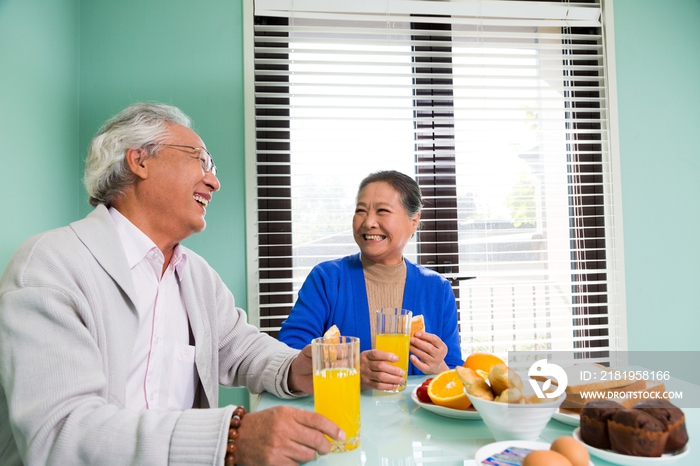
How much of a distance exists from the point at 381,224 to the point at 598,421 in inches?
43.1

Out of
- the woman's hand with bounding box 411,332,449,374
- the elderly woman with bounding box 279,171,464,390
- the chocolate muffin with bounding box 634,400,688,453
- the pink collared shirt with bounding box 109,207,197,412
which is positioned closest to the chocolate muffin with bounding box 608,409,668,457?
the chocolate muffin with bounding box 634,400,688,453

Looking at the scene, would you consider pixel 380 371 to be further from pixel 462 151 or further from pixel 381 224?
pixel 462 151

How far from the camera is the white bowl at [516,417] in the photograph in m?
0.81

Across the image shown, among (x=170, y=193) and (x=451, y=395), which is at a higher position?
(x=170, y=193)

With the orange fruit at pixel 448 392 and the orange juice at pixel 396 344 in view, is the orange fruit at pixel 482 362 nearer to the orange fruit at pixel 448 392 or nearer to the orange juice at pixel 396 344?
the orange fruit at pixel 448 392

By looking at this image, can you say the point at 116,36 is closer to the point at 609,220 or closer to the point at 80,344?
the point at 80,344

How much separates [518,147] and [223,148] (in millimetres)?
1422

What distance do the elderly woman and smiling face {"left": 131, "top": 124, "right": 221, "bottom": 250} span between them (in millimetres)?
514

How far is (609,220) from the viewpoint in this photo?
2537 millimetres

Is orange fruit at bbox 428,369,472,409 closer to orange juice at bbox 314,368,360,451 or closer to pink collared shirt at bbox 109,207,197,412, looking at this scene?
orange juice at bbox 314,368,360,451

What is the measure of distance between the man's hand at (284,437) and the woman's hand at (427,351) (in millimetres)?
538

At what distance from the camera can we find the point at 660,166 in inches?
101

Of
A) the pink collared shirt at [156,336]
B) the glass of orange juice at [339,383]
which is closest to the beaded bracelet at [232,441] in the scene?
the glass of orange juice at [339,383]

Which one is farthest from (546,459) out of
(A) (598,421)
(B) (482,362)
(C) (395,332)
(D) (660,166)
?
(D) (660,166)
